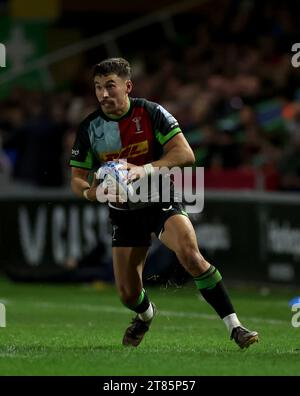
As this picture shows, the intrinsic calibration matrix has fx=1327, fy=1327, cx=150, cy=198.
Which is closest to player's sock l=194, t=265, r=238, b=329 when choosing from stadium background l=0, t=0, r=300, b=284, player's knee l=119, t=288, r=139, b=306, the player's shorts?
the player's shorts

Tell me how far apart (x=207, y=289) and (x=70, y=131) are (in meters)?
11.9

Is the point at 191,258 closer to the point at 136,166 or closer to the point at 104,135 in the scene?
the point at 136,166

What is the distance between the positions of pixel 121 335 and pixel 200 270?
2.08 metres

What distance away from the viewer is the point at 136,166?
397 inches

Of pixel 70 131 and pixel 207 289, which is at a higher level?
pixel 70 131

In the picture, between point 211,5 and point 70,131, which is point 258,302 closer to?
point 70,131

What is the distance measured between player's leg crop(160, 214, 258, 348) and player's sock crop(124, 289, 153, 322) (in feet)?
2.37

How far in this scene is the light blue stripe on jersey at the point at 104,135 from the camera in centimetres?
1038

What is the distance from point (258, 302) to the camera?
15.7m

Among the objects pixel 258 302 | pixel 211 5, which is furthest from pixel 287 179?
pixel 211 5

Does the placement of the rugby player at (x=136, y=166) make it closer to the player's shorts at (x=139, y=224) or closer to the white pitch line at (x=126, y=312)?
the player's shorts at (x=139, y=224)

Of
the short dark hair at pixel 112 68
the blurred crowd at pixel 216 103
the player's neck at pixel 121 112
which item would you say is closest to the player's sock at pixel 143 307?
the player's neck at pixel 121 112

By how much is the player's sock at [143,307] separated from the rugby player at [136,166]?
0.06ft

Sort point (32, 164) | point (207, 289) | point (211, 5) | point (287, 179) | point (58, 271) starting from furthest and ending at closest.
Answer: point (211, 5) → point (32, 164) → point (58, 271) → point (287, 179) → point (207, 289)
